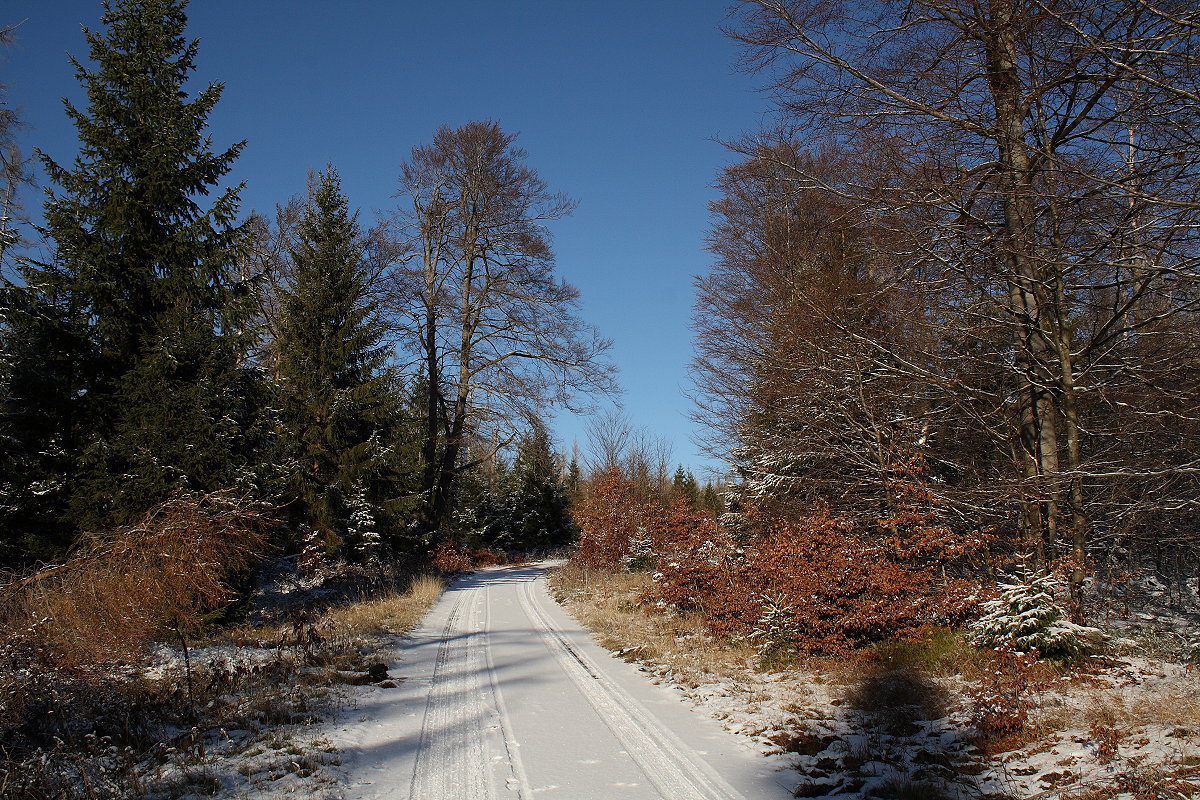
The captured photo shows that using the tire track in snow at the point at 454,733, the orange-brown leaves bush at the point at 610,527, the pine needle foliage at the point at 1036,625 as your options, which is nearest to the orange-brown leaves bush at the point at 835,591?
the pine needle foliage at the point at 1036,625

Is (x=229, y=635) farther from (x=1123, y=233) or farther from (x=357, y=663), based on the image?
(x=1123, y=233)

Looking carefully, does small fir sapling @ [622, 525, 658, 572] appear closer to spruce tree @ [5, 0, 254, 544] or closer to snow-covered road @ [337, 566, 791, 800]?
snow-covered road @ [337, 566, 791, 800]

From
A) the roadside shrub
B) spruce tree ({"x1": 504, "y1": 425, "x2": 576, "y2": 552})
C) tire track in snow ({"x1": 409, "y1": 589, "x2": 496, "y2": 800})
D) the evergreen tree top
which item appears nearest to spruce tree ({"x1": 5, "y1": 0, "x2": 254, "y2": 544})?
the evergreen tree top

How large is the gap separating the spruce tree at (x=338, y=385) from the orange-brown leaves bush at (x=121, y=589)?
10.4 metres

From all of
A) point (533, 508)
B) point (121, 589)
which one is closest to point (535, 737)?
point (121, 589)

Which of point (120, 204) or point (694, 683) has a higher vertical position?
point (120, 204)

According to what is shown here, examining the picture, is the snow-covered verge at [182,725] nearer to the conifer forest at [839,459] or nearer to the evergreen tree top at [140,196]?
the conifer forest at [839,459]

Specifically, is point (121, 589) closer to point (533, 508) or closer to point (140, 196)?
point (140, 196)

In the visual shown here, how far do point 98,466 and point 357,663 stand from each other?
15.9ft

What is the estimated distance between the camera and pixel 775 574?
873 cm

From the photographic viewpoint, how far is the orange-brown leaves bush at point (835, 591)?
315 inches

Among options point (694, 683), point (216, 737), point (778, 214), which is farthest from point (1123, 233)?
point (778, 214)

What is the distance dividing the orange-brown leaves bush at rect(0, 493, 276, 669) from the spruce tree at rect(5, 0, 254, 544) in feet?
12.3

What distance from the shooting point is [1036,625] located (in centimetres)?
654
